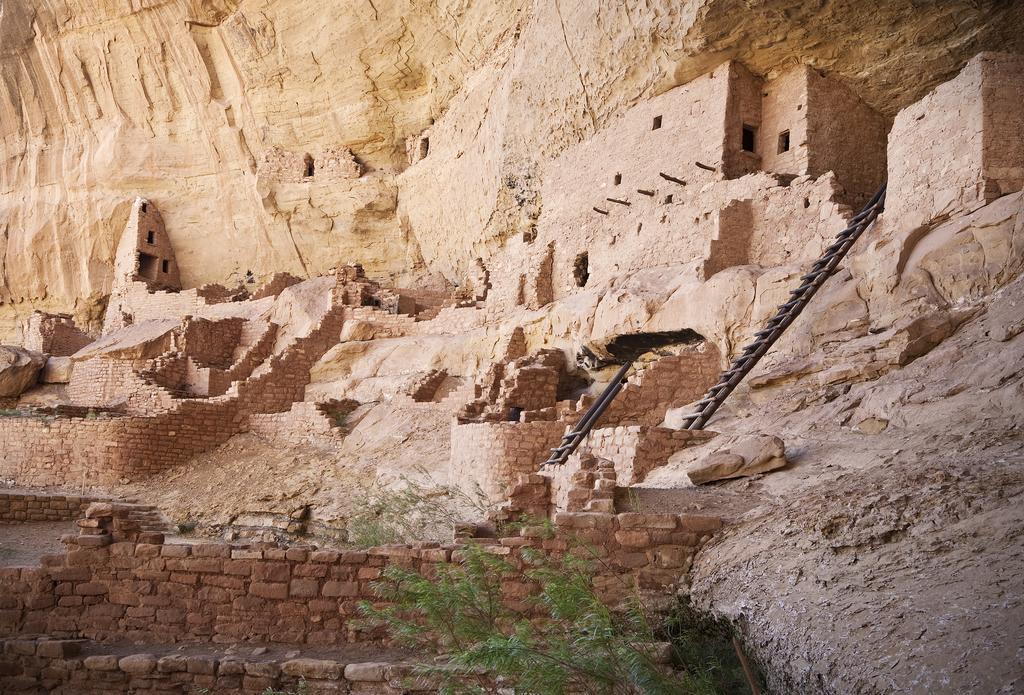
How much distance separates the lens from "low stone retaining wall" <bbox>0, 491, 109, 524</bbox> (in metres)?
10.9

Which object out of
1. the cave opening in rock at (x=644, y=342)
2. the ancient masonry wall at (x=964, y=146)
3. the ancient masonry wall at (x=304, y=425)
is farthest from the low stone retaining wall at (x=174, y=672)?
the ancient masonry wall at (x=304, y=425)

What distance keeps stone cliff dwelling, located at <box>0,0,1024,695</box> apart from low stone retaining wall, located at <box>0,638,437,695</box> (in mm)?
25

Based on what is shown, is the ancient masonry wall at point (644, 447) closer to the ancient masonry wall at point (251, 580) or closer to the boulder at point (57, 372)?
the ancient masonry wall at point (251, 580)

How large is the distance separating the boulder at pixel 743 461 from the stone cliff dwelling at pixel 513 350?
40 millimetres

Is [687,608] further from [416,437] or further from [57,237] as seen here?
[57,237]

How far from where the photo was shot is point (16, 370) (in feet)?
63.7

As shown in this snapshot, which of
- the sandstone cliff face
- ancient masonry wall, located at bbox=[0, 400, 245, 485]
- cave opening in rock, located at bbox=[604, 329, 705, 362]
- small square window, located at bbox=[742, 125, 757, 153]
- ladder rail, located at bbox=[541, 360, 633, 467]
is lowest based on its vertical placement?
ancient masonry wall, located at bbox=[0, 400, 245, 485]

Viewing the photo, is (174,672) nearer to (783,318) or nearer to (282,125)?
(783,318)

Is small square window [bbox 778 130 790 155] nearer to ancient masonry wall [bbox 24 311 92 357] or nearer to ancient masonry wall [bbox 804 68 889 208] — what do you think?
ancient masonry wall [bbox 804 68 889 208]

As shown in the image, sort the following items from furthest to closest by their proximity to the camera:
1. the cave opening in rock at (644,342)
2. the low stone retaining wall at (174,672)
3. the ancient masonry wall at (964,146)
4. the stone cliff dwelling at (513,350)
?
the cave opening in rock at (644,342) → the ancient masonry wall at (964,146) → the low stone retaining wall at (174,672) → the stone cliff dwelling at (513,350)

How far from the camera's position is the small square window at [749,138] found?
13906 mm

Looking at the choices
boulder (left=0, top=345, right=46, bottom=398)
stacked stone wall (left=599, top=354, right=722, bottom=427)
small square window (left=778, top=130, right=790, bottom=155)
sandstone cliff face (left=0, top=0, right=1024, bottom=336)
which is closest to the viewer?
stacked stone wall (left=599, top=354, right=722, bottom=427)

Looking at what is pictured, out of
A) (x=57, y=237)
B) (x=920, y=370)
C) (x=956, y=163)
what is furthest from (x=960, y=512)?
(x=57, y=237)

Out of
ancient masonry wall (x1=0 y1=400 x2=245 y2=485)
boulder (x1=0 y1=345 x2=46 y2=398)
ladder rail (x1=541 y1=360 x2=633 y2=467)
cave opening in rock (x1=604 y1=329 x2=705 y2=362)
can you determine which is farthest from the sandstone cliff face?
ancient masonry wall (x1=0 y1=400 x2=245 y2=485)
